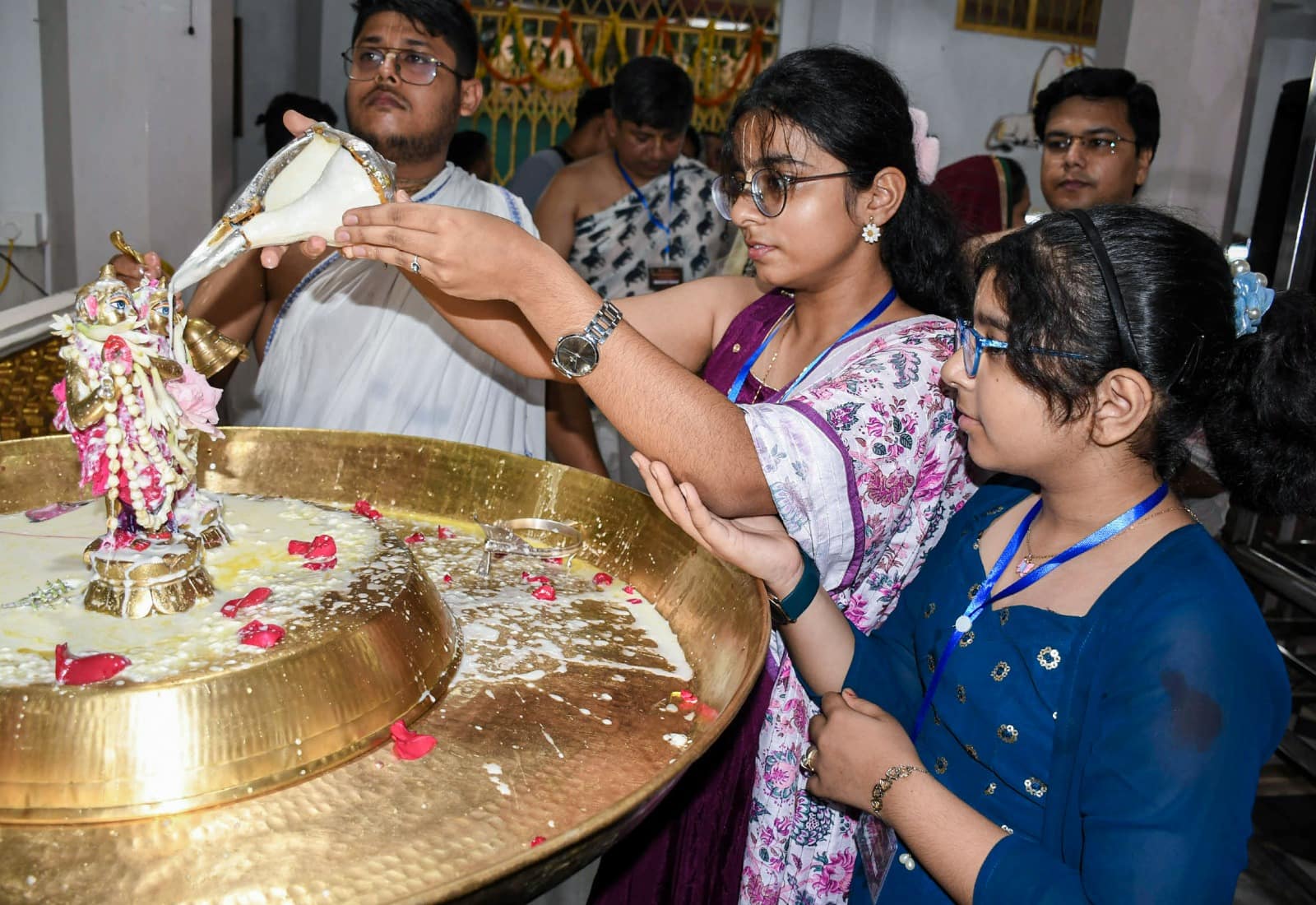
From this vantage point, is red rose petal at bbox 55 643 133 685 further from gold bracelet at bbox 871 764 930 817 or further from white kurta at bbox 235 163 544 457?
white kurta at bbox 235 163 544 457

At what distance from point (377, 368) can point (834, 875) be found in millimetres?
1536

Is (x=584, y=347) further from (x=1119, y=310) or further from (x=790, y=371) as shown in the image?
(x=1119, y=310)

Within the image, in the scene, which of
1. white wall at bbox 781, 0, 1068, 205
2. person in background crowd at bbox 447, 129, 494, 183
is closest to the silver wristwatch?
person in background crowd at bbox 447, 129, 494, 183

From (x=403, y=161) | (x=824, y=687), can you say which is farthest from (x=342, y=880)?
(x=403, y=161)

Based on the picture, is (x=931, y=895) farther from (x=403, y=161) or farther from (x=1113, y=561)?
(x=403, y=161)

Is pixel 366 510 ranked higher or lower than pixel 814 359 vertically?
lower

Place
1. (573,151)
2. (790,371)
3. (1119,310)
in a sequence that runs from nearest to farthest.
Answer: (1119,310) < (790,371) < (573,151)

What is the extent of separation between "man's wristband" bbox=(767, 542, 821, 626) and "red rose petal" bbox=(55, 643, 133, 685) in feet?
2.89

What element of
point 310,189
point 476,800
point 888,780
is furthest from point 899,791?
point 310,189

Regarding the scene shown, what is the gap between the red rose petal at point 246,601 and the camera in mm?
1261

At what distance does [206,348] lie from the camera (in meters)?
1.43

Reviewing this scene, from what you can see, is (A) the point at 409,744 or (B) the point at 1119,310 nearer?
(A) the point at 409,744

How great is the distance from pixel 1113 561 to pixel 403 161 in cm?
197

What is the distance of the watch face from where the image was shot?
155 centimetres
